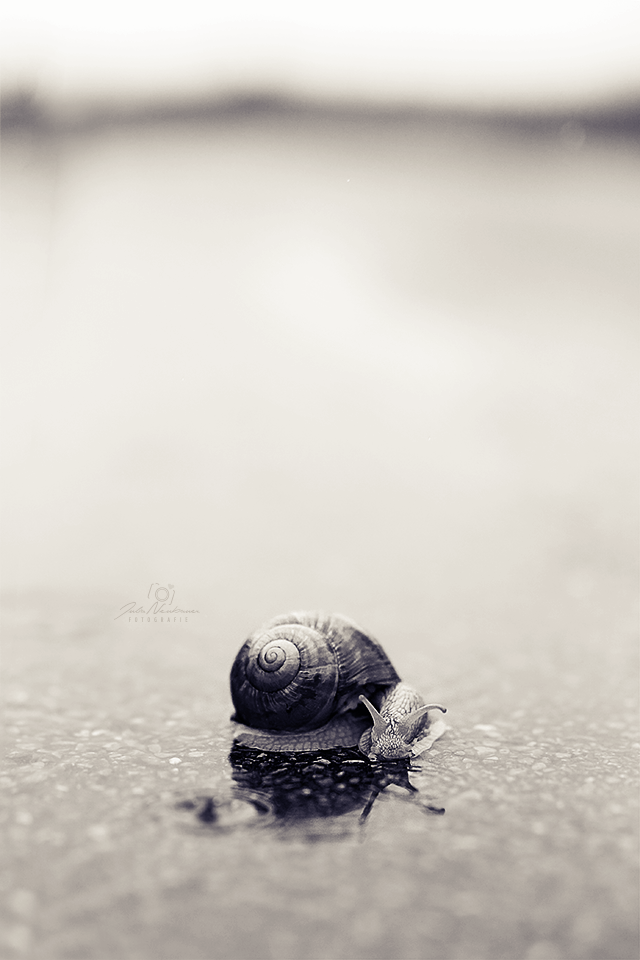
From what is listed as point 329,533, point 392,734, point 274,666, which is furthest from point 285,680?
point 329,533

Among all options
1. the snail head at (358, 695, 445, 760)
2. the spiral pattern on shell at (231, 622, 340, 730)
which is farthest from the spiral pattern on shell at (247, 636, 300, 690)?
the snail head at (358, 695, 445, 760)

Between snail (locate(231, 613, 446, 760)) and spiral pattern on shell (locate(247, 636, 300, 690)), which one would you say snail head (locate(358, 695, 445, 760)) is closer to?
snail (locate(231, 613, 446, 760))

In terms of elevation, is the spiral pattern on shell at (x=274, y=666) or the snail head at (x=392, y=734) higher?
the spiral pattern on shell at (x=274, y=666)

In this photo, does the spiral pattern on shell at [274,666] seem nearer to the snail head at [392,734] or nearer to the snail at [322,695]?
the snail at [322,695]

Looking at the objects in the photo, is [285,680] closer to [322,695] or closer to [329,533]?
[322,695]

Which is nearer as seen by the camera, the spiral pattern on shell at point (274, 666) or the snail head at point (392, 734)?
the snail head at point (392, 734)

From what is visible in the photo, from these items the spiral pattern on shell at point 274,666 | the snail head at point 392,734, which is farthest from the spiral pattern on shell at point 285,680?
the snail head at point 392,734

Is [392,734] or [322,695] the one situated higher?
[322,695]
